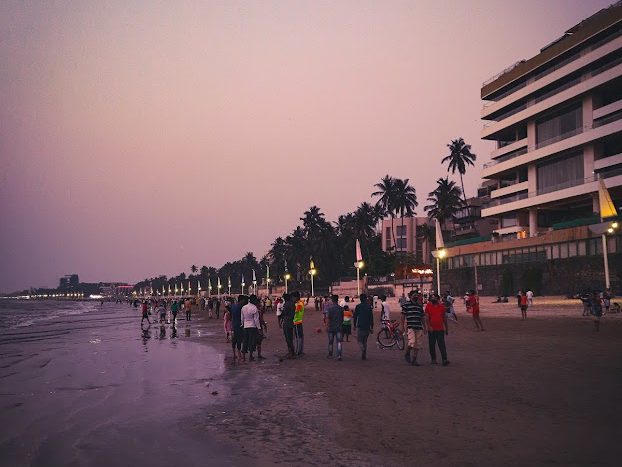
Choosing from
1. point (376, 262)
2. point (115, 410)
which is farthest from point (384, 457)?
point (376, 262)

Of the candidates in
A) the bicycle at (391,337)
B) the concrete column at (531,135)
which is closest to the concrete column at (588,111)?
the concrete column at (531,135)

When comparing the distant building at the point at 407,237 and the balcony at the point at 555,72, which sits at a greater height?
the balcony at the point at 555,72

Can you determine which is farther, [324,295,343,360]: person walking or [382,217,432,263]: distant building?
[382,217,432,263]: distant building

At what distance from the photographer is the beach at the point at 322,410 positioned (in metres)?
6.73

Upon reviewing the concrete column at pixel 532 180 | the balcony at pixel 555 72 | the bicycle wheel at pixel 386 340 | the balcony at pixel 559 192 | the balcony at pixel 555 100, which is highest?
the balcony at pixel 555 72

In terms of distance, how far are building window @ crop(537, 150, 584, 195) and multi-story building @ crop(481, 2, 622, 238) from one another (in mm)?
112

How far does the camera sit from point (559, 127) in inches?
2409

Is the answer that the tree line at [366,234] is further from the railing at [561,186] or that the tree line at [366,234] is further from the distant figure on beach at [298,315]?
the distant figure on beach at [298,315]

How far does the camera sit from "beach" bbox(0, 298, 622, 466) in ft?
22.1

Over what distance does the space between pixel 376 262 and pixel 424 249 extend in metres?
18.0

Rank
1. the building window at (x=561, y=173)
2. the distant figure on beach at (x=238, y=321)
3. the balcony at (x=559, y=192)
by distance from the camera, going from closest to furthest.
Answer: the distant figure on beach at (x=238, y=321) → the balcony at (x=559, y=192) → the building window at (x=561, y=173)

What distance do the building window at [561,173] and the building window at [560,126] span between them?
2.38 metres

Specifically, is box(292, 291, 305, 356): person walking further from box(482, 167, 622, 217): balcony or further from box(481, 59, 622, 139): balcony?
box(481, 59, 622, 139): balcony

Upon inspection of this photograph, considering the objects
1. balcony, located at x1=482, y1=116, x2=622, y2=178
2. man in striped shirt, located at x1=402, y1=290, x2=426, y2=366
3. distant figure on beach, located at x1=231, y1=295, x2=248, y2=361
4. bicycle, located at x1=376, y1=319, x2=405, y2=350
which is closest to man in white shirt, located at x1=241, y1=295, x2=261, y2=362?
distant figure on beach, located at x1=231, y1=295, x2=248, y2=361
